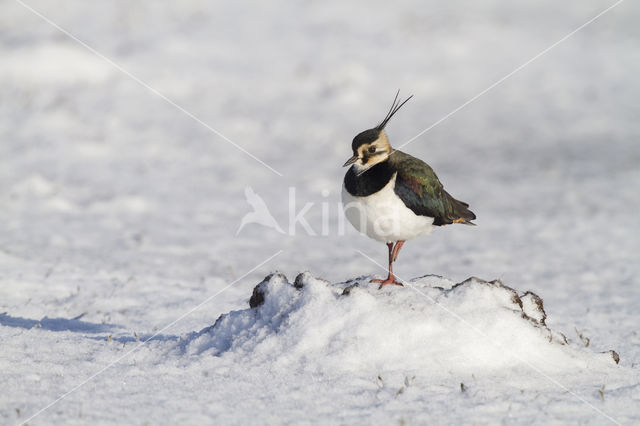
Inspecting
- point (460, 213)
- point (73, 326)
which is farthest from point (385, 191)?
point (73, 326)

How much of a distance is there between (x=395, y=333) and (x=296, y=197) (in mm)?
5817

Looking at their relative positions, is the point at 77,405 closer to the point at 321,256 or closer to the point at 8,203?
the point at 321,256

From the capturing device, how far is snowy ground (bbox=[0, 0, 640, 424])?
3697 millimetres

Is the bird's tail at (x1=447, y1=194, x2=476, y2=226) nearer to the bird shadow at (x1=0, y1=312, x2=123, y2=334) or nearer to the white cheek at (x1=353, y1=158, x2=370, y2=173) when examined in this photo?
the white cheek at (x1=353, y1=158, x2=370, y2=173)

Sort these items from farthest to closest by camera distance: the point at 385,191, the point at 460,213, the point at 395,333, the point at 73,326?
1. the point at 73,326
2. the point at 460,213
3. the point at 385,191
4. the point at 395,333

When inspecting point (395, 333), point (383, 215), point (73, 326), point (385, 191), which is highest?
point (385, 191)

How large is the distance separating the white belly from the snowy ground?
0.36 meters

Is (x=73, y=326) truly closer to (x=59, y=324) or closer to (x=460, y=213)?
(x=59, y=324)

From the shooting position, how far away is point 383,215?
4.14m

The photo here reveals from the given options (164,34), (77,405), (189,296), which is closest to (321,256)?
(189,296)

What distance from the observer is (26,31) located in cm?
1355

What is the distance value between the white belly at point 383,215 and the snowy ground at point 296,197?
0.36 metres

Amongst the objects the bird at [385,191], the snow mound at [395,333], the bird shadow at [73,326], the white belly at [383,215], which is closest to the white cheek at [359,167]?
the bird at [385,191]

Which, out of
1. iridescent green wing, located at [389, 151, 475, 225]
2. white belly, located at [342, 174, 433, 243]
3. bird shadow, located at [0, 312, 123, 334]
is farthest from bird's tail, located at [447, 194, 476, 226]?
bird shadow, located at [0, 312, 123, 334]
